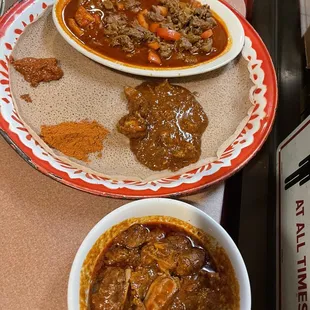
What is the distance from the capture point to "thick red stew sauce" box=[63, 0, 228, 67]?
5.49 feet

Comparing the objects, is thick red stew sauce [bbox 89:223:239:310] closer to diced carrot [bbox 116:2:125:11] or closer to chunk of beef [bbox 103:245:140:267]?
chunk of beef [bbox 103:245:140:267]

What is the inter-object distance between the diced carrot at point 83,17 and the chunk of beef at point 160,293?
1.14 m

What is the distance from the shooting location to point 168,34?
67.0 inches

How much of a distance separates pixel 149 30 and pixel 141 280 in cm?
110

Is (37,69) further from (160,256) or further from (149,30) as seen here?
(160,256)

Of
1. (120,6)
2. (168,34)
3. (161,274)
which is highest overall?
(120,6)

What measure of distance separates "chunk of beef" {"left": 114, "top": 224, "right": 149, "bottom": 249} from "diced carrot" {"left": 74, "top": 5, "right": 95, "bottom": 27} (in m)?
0.99

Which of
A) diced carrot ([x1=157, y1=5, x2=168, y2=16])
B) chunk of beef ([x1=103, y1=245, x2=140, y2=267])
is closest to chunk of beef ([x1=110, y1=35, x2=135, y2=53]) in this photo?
diced carrot ([x1=157, y1=5, x2=168, y2=16])

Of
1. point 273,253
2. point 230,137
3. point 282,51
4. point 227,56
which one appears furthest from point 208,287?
point 282,51

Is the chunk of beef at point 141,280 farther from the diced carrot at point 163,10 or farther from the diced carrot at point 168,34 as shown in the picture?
the diced carrot at point 163,10

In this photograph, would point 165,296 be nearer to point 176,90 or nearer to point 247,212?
point 247,212

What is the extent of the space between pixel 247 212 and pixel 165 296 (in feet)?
1.83

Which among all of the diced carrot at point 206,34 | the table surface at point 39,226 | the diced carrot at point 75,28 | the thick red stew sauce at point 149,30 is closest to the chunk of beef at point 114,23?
the thick red stew sauce at point 149,30

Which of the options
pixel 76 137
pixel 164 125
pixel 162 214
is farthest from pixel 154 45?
pixel 162 214
